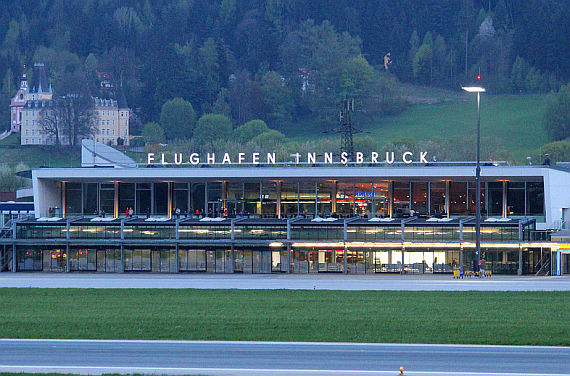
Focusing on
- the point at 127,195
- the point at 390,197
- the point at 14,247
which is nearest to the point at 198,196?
the point at 127,195

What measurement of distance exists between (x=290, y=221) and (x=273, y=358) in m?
47.2

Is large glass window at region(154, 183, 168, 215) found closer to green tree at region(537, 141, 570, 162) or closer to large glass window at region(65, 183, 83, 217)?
large glass window at region(65, 183, 83, 217)

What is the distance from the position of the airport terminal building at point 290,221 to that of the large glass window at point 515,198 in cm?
10

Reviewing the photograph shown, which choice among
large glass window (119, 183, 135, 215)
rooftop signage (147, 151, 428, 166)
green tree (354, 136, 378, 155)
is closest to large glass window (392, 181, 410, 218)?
rooftop signage (147, 151, 428, 166)

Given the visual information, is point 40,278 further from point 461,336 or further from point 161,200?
point 461,336

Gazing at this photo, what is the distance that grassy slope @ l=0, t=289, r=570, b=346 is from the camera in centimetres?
3766

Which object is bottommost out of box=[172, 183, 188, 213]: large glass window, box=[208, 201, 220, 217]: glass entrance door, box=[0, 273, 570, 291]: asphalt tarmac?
box=[0, 273, 570, 291]: asphalt tarmac

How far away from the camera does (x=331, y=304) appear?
48.2m

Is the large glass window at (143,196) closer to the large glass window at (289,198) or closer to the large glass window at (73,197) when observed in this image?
the large glass window at (73,197)

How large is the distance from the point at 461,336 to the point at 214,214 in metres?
56.6

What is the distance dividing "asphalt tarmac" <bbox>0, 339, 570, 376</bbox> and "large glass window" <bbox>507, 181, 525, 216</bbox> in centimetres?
5523

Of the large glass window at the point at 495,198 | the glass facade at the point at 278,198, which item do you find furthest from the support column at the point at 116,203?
the large glass window at the point at 495,198

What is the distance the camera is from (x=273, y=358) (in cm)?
3275

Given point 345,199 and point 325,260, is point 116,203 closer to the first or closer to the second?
point 345,199
